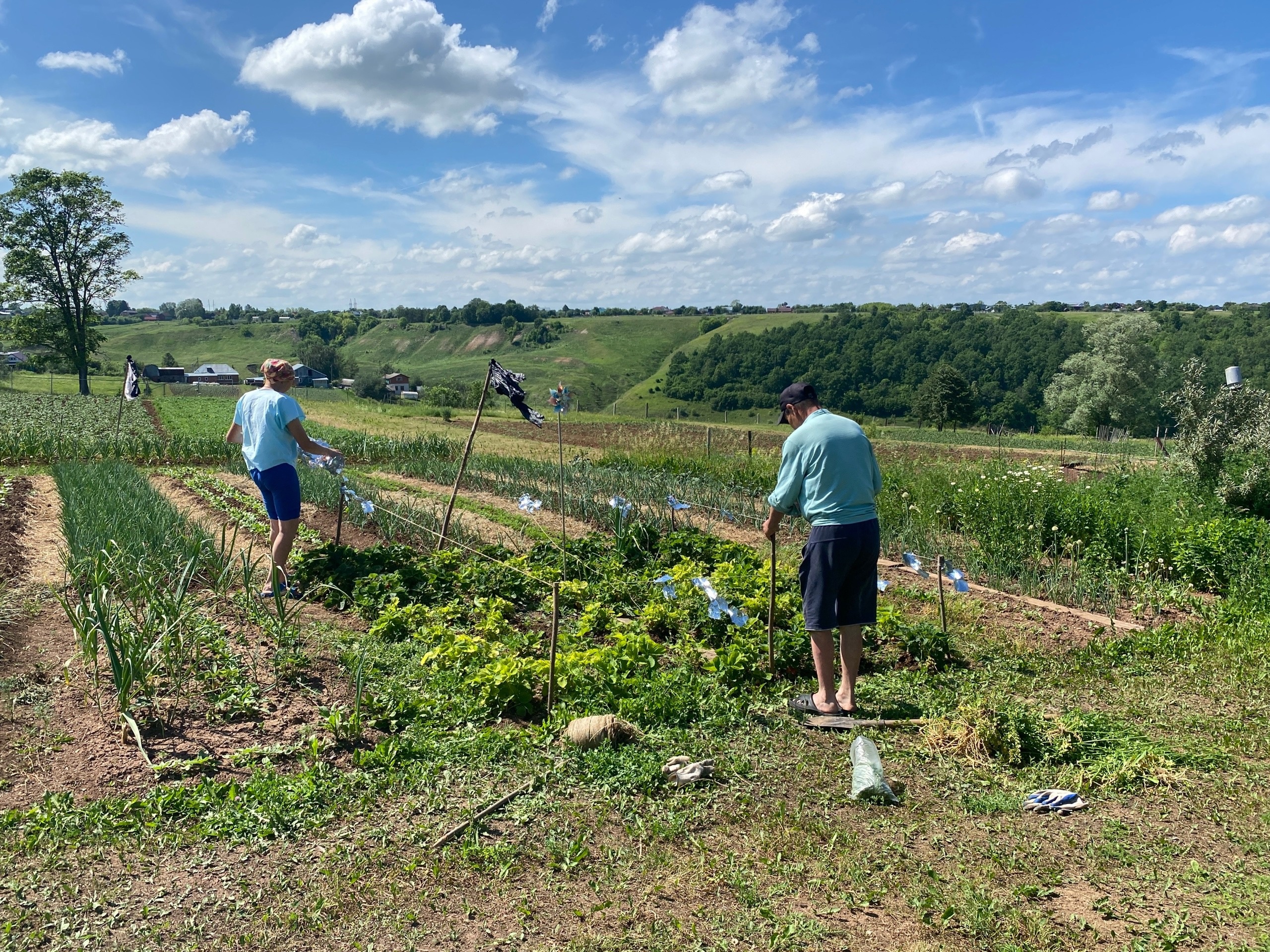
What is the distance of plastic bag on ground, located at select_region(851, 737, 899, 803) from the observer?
351 cm

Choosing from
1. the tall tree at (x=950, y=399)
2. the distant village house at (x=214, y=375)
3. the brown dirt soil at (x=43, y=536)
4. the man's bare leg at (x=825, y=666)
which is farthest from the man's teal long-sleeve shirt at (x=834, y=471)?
the distant village house at (x=214, y=375)

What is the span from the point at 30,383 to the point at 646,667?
61741 millimetres

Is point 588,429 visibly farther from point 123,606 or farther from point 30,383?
point 30,383

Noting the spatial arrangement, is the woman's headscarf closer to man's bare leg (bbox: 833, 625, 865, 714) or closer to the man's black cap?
the man's black cap

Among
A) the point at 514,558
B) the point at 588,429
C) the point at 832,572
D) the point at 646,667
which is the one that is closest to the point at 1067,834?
the point at 832,572

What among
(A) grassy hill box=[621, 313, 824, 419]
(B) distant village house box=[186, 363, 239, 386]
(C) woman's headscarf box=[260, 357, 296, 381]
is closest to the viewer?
(C) woman's headscarf box=[260, 357, 296, 381]

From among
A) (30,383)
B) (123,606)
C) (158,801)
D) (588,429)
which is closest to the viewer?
(158,801)

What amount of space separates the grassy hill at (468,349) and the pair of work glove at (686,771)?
259ft

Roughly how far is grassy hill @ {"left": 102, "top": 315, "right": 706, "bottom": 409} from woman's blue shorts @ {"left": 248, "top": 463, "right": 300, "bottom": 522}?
76514 mm

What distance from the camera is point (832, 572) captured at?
419 cm

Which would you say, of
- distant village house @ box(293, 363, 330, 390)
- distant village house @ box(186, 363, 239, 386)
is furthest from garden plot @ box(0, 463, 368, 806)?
distant village house @ box(186, 363, 239, 386)

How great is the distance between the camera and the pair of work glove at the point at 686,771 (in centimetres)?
358

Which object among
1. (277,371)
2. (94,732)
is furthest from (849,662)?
(277,371)

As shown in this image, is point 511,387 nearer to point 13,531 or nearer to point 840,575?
point 840,575
